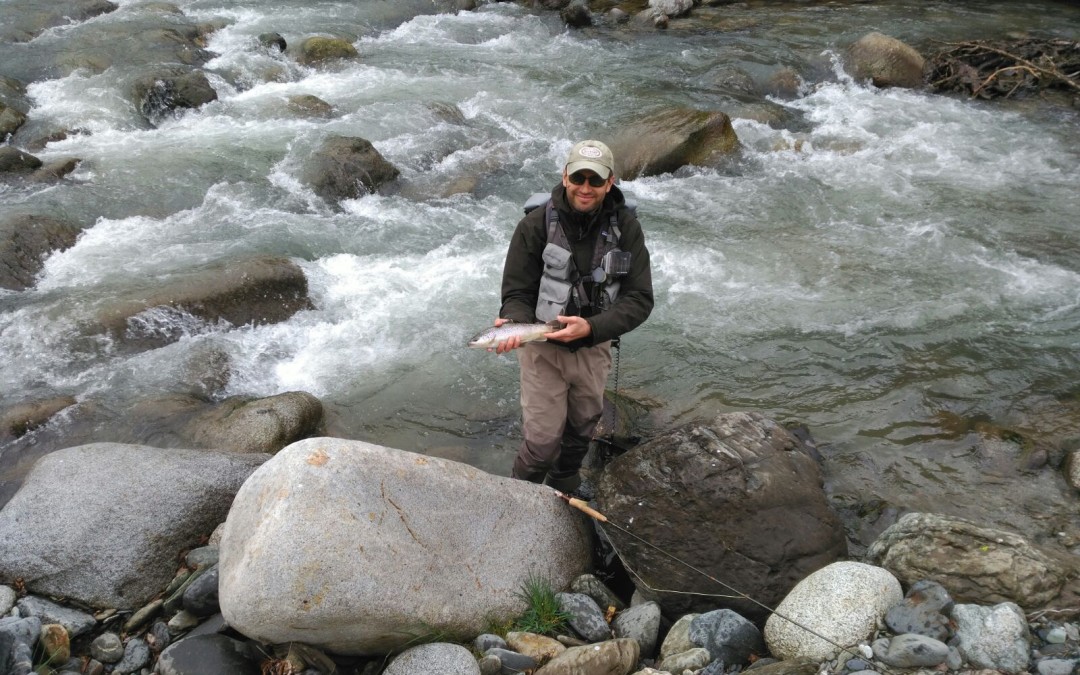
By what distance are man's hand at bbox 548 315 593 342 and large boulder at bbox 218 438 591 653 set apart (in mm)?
1064

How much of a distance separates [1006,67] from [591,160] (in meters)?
13.2

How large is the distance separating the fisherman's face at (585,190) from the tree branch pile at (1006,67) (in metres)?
12.2

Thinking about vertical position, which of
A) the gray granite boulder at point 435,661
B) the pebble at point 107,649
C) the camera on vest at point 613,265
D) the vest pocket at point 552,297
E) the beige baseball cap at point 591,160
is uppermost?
the beige baseball cap at point 591,160

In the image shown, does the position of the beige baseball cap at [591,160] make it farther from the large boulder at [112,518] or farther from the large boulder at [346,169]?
the large boulder at [346,169]

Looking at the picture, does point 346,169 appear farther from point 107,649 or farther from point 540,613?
point 540,613

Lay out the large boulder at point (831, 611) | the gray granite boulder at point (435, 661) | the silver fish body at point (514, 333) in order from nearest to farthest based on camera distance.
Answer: the gray granite boulder at point (435, 661) < the large boulder at point (831, 611) < the silver fish body at point (514, 333)

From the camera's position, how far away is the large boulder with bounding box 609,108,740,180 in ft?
38.2

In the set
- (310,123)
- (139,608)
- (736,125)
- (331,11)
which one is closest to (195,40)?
(331,11)

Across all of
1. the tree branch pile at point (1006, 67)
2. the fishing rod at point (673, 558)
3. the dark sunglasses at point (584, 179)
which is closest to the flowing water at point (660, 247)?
the tree branch pile at point (1006, 67)

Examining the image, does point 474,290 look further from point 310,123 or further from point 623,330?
point 310,123

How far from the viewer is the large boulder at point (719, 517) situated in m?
4.77

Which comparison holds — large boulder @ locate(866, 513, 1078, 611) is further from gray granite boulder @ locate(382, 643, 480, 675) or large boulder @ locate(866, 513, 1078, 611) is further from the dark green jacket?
gray granite boulder @ locate(382, 643, 480, 675)

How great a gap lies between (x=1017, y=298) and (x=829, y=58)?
866cm

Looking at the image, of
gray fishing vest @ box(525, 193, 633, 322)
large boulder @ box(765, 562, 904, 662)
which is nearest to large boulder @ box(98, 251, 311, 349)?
gray fishing vest @ box(525, 193, 633, 322)
